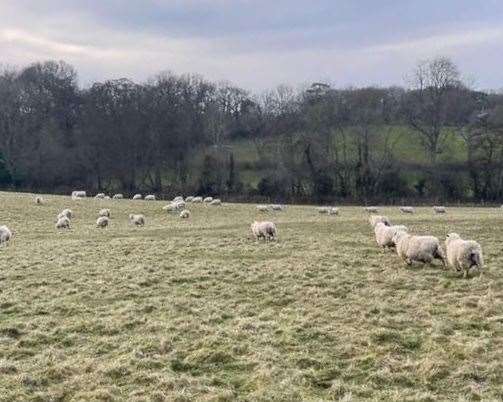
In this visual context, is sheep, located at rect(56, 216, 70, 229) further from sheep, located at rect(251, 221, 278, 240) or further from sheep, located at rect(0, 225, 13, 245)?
sheep, located at rect(251, 221, 278, 240)

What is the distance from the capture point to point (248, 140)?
321ft

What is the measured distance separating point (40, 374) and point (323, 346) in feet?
14.7

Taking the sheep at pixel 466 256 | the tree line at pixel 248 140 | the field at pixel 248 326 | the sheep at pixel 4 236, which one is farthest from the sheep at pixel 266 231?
the tree line at pixel 248 140

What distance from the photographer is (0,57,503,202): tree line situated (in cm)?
7838

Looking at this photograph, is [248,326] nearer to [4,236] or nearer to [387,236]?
[387,236]

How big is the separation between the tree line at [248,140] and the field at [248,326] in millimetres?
54587

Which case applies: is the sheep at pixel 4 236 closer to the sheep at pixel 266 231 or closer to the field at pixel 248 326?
the field at pixel 248 326

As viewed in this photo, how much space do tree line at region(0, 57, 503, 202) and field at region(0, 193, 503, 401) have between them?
54.6m

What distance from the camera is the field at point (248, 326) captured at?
8.61m

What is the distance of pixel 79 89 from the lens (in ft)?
340

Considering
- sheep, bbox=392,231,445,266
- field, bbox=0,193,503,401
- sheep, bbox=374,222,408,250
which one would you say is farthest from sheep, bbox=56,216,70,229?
sheep, bbox=392,231,445,266

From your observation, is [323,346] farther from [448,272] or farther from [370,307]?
[448,272]

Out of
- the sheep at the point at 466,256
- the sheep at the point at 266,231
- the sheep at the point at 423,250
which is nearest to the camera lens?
the sheep at the point at 466,256

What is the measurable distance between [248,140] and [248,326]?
87.4m
